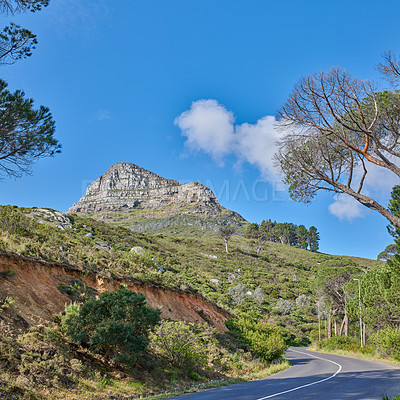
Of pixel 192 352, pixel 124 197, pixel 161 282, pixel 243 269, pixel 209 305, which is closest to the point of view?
pixel 192 352

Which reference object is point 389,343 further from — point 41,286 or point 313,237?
point 313,237

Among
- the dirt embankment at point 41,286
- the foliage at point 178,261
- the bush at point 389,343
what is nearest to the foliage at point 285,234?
the foliage at point 178,261

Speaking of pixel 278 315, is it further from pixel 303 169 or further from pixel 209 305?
pixel 303 169

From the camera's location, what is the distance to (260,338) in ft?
76.5

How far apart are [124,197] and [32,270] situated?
602ft

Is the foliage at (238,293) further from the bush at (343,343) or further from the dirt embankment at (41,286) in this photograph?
the dirt embankment at (41,286)

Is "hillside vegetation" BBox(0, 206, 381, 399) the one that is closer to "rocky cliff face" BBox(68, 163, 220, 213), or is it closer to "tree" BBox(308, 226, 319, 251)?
"tree" BBox(308, 226, 319, 251)

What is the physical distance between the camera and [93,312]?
10992 millimetres

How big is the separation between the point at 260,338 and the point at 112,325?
619 inches

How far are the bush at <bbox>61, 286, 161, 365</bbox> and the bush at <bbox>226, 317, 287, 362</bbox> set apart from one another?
1342cm

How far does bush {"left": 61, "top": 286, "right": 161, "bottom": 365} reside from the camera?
10.4 m

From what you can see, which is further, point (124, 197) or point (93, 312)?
point (124, 197)

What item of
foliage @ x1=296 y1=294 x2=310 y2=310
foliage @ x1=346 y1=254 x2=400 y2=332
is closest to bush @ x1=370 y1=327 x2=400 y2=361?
foliage @ x1=346 y1=254 x2=400 y2=332

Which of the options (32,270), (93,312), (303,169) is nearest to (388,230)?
(303,169)
